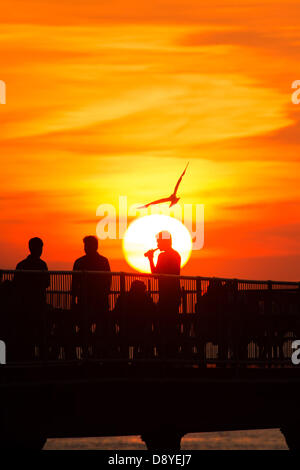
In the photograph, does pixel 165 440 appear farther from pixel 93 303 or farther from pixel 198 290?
pixel 93 303

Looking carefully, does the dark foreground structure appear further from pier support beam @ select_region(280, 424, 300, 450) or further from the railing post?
pier support beam @ select_region(280, 424, 300, 450)

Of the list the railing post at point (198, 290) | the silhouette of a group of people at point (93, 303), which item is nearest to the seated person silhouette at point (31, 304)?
the silhouette of a group of people at point (93, 303)

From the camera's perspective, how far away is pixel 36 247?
2048 cm

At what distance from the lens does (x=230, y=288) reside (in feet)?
79.8

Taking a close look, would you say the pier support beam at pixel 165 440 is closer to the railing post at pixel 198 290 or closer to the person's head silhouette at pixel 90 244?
the railing post at pixel 198 290

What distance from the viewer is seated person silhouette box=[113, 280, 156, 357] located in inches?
848

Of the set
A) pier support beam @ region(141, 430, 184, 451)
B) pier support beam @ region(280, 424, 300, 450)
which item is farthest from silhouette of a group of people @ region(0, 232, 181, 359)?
pier support beam @ region(280, 424, 300, 450)

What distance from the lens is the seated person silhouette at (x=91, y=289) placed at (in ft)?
67.7

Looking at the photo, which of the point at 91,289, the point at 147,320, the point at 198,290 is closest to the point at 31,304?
the point at 91,289

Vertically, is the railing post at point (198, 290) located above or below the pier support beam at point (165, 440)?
above

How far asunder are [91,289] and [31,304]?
131cm

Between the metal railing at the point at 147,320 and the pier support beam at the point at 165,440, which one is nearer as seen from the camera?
the metal railing at the point at 147,320
